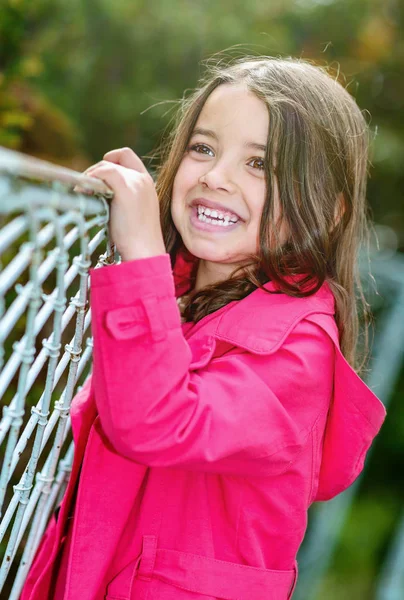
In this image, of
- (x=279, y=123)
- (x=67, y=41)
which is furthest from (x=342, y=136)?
(x=67, y=41)

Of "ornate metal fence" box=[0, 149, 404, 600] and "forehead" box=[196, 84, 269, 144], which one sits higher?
"forehead" box=[196, 84, 269, 144]

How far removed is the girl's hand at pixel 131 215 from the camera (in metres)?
1.03

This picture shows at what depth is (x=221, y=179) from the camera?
130cm

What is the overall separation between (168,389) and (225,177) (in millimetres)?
511

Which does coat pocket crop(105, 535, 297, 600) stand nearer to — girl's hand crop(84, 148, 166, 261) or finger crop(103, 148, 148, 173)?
girl's hand crop(84, 148, 166, 261)

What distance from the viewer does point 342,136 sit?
4.58 ft

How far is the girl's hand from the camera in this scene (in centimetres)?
103

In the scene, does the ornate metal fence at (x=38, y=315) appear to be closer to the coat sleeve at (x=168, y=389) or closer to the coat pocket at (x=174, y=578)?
the coat sleeve at (x=168, y=389)

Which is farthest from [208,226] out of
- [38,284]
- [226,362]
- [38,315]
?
[38,284]

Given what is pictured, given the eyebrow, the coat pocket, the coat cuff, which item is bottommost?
the coat pocket

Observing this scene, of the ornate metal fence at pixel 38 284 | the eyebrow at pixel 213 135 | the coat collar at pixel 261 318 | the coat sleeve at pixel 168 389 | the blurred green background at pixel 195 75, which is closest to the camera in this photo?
the ornate metal fence at pixel 38 284

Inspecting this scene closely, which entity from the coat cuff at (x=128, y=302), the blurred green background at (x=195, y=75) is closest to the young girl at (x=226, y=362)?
the coat cuff at (x=128, y=302)

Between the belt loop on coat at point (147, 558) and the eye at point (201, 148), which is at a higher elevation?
the eye at point (201, 148)

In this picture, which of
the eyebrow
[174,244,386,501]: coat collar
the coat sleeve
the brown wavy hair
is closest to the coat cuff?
the coat sleeve
